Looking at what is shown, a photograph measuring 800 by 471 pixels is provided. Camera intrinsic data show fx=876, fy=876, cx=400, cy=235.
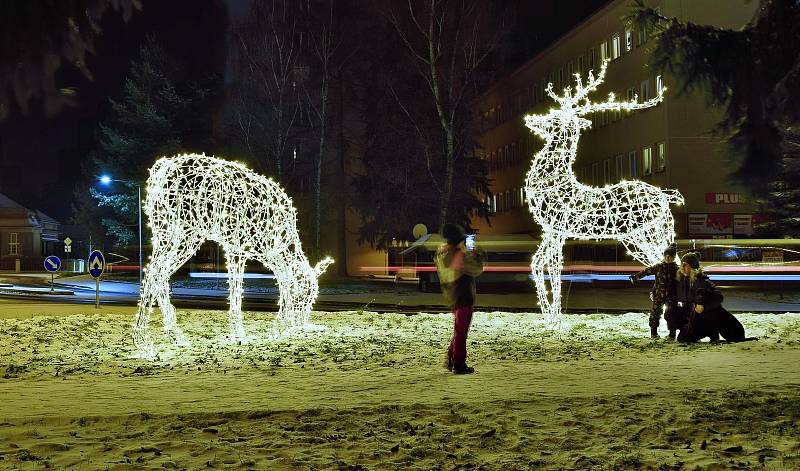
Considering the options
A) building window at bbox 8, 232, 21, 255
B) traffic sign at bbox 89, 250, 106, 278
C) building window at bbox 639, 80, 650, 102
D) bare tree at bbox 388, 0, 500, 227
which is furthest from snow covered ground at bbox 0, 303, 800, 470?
building window at bbox 8, 232, 21, 255

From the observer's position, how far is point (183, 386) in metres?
9.59

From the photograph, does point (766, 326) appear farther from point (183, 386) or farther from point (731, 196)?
point (731, 196)

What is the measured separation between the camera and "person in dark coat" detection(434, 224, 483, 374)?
10.4m

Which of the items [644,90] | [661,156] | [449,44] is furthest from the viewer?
[644,90]

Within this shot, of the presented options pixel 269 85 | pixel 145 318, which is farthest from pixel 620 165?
pixel 145 318

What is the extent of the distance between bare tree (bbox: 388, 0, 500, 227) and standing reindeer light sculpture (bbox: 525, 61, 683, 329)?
63.9 feet

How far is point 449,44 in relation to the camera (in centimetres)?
3700

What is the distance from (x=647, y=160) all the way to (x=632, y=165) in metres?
1.77

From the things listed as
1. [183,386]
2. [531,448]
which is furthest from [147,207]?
[531,448]

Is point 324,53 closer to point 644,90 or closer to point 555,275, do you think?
point 644,90

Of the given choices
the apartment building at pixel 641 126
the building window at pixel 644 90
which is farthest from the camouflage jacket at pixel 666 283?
the building window at pixel 644 90

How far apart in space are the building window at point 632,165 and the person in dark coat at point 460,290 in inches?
1279

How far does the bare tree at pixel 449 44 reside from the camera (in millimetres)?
36281

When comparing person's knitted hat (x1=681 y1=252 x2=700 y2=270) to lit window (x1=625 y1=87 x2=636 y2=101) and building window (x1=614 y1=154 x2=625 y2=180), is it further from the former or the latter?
building window (x1=614 y1=154 x2=625 y2=180)
